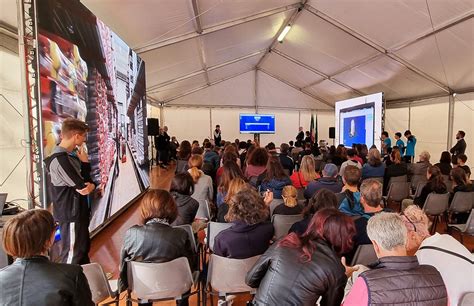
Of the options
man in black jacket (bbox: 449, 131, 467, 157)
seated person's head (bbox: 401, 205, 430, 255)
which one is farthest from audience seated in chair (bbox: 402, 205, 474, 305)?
man in black jacket (bbox: 449, 131, 467, 157)

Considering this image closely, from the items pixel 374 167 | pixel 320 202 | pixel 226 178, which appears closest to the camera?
pixel 320 202

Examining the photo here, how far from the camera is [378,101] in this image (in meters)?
9.54

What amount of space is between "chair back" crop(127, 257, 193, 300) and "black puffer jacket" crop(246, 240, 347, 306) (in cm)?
63

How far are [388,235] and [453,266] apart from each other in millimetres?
585

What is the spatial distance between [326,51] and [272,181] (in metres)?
8.40

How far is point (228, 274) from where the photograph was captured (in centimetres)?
206

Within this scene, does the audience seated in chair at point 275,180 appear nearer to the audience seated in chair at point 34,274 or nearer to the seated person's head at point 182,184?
the seated person's head at point 182,184

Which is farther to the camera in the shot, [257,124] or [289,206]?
[257,124]

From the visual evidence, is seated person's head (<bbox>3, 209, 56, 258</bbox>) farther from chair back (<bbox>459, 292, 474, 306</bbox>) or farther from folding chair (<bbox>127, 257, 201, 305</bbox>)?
chair back (<bbox>459, 292, 474, 306</bbox>)

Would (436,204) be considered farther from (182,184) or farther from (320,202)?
(182,184)

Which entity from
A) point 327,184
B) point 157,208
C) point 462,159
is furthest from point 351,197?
point 462,159

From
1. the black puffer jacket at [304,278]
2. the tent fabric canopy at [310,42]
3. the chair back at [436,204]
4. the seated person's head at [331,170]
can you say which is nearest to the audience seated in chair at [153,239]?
the black puffer jacket at [304,278]

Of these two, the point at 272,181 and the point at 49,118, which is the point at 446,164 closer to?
the point at 272,181

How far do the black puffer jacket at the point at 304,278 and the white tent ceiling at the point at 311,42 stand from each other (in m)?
4.89
